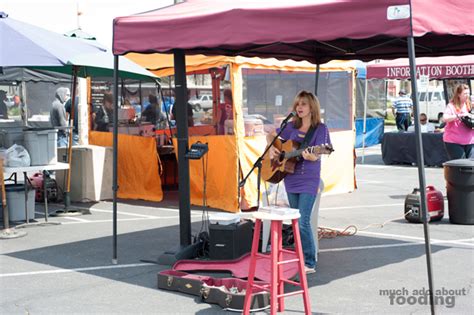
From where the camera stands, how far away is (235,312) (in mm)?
5918

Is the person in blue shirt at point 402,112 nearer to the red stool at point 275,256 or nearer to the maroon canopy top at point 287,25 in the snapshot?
the maroon canopy top at point 287,25

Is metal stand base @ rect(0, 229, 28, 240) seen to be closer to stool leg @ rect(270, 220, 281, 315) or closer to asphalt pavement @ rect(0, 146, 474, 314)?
asphalt pavement @ rect(0, 146, 474, 314)

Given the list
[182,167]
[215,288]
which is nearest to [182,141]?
[182,167]

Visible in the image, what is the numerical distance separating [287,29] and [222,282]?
89.4 inches

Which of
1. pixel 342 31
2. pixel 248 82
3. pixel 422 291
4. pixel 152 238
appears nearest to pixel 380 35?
pixel 342 31

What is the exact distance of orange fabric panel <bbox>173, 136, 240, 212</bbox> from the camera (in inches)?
431

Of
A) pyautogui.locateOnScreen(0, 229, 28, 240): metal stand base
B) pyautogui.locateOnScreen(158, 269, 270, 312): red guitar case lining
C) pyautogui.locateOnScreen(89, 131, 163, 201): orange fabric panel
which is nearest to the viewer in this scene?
pyautogui.locateOnScreen(158, 269, 270, 312): red guitar case lining

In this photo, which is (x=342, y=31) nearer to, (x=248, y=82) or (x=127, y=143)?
(x=248, y=82)

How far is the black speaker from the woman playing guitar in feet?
2.69

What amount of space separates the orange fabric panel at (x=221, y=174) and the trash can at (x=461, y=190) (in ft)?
10.4

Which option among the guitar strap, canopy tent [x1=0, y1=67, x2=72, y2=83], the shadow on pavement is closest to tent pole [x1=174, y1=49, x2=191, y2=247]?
the shadow on pavement

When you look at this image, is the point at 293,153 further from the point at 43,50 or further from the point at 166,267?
the point at 43,50

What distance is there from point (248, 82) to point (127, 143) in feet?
9.17

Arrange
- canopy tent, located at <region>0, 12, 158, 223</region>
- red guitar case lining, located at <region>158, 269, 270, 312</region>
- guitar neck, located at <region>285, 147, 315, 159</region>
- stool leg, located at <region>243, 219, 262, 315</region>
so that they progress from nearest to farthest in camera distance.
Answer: stool leg, located at <region>243, 219, 262, 315</region>, red guitar case lining, located at <region>158, 269, 270, 312</region>, guitar neck, located at <region>285, 147, 315, 159</region>, canopy tent, located at <region>0, 12, 158, 223</region>
